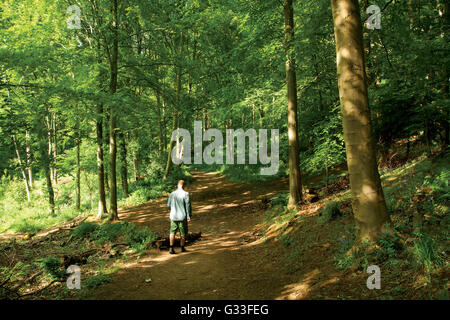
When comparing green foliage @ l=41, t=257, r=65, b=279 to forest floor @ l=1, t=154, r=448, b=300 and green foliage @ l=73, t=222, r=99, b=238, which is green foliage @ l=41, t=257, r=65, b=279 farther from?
green foliage @ l=73, t=222, r=99, b=238

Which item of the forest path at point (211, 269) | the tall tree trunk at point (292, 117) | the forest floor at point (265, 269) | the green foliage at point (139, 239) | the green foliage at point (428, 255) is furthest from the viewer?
the tall tree trunk at point (292, 117)

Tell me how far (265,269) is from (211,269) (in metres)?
1.22

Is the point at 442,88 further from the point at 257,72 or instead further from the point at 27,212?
the point at 27,212

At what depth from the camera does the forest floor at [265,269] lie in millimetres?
3602

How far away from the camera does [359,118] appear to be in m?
4.20

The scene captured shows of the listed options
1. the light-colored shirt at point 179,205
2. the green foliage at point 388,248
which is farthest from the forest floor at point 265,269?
the light-colored shirt at point 179,205

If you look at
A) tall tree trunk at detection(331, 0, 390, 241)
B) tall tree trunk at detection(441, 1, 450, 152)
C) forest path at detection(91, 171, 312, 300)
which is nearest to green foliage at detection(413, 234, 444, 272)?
tall tree trunk at detection(331, 0, 390, 241)

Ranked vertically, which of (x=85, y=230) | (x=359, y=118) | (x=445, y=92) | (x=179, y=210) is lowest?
(x=85, y=230)

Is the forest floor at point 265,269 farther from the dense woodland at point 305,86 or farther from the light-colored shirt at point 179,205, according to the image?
the light-colored shirt at point 179,205

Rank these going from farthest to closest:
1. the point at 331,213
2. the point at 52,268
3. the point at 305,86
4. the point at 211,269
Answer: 1. the point at 305,86
2. the point at 331,213
3. the point at 211,269
4. the point at 52,268

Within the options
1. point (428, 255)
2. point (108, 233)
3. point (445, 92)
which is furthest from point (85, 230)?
point (445, 92)

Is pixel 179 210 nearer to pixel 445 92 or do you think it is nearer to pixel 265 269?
pixel 265 269

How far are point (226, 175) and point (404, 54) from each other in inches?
705

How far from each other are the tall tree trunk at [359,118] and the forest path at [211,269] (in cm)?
190
